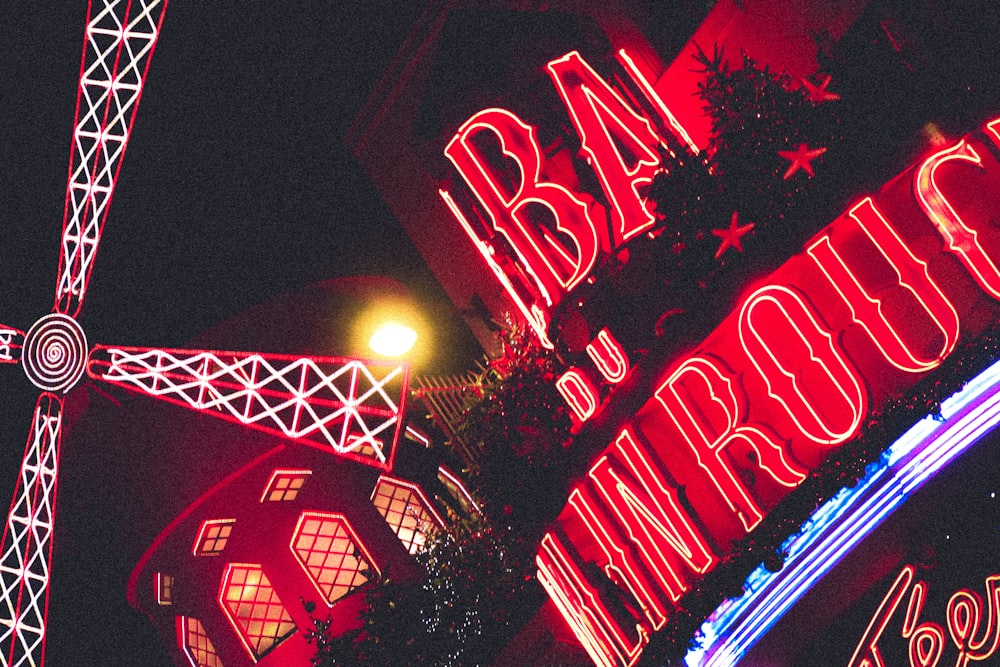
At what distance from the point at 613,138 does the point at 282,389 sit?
194 inches

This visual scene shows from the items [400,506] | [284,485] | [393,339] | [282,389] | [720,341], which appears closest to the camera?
[720,341]

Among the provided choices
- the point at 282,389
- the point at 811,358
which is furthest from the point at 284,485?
the point at 811,358

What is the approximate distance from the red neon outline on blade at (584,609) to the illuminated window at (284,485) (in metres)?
3.77

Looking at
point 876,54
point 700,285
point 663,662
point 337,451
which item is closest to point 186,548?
point 337,451

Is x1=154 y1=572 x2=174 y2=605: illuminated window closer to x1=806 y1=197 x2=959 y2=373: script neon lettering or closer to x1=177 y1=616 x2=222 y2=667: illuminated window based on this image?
x1=177 y1=616 x2=222 y2=667: illuminated window

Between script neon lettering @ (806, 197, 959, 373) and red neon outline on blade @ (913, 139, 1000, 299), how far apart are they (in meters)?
0.19

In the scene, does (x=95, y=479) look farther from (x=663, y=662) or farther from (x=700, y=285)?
(x=700, y=285)

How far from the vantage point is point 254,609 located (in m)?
8.56

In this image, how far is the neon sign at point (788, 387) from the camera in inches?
167

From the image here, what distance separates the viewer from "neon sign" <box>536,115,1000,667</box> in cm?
423

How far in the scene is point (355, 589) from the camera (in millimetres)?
8164

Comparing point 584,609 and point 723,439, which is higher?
point 723,439

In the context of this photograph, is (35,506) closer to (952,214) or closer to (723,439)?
(723,439)

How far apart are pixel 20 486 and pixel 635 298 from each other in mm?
6990
